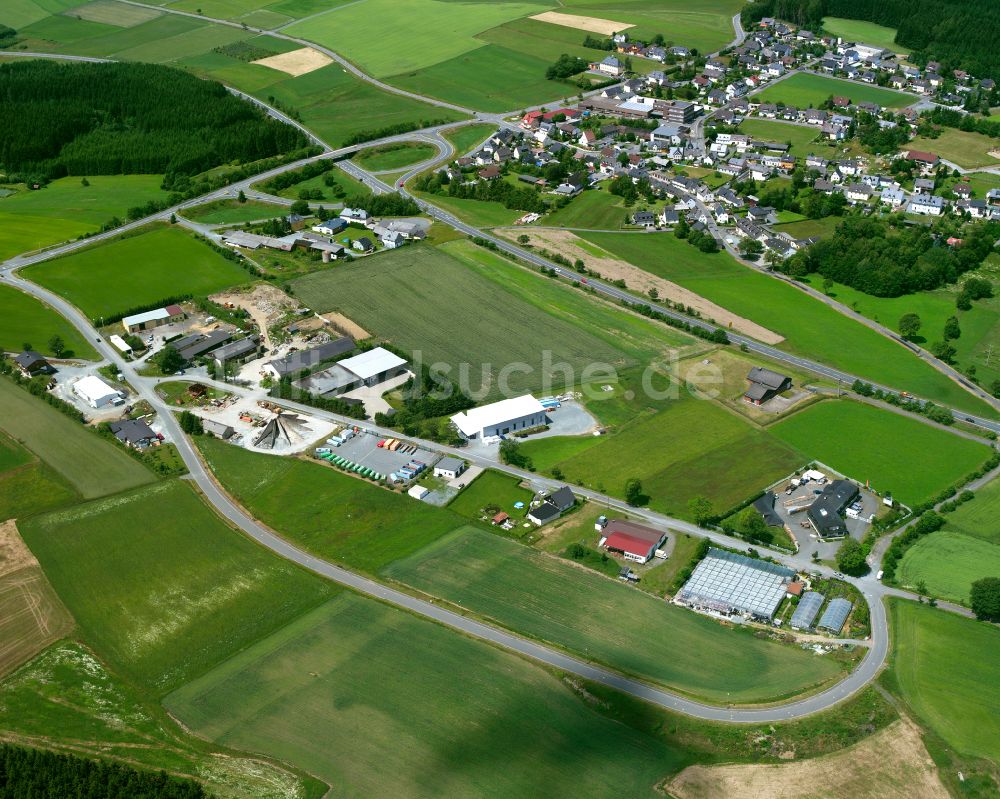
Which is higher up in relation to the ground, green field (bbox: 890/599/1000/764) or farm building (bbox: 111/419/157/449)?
green field (bbox: 890/599/1000/764)

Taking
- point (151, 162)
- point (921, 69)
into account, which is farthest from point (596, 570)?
point (921, 69)

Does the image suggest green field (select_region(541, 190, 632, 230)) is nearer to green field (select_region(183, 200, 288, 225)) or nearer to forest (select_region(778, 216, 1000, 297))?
Answer: forest (select_region(778, 216, 1000, 297))

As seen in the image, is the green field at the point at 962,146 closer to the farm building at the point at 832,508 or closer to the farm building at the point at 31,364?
the farm building at the point at 832,508

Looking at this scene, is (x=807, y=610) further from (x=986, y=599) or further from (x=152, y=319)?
(x=152, y=319)

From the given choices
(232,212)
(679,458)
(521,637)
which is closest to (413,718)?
(521,637)

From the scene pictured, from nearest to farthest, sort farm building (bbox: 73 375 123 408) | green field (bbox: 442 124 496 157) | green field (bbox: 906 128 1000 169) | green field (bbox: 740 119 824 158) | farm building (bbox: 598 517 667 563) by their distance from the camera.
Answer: farm building (bbox: 598 517 667 563)
farm building (bbox: 73 375 123 408)
green field (bbox: 906 128 1000 169)
green field (bbox: 442 124 496 157)
green field (bbox: 740 119 824 158)

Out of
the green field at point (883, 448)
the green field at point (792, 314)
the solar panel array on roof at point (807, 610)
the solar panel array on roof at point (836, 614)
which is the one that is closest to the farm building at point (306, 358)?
the green field at point (792, 314)

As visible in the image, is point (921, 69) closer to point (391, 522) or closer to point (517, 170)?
point (517, 170)

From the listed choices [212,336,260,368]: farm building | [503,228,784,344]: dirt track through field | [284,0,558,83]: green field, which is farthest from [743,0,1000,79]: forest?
[212,336,260,368]: farm building
